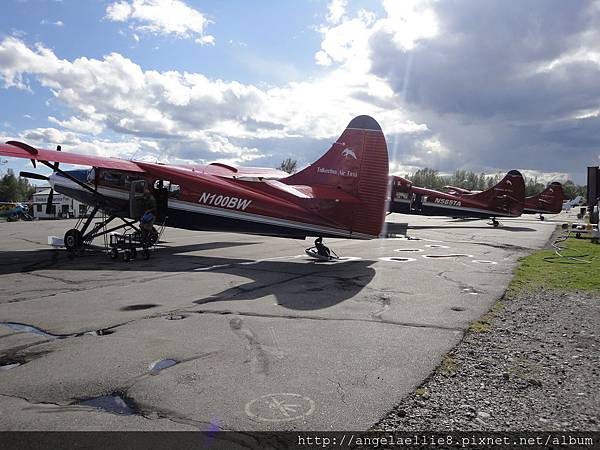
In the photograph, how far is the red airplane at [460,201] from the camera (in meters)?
30.7

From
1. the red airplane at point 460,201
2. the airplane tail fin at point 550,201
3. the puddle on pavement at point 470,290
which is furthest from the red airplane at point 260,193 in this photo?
the airplane tail fin at point 550,201

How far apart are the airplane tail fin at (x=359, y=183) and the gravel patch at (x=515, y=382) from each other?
6.22m

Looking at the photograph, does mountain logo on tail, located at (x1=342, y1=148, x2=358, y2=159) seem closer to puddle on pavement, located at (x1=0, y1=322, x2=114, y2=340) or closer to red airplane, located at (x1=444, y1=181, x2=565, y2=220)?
puddle on pavement, located at (x1=0, y1=322, x2=114, y2=340)

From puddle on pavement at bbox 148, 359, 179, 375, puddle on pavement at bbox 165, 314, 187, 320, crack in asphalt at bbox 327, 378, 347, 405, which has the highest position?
puddle on pavement at bbox 165, 314, 187, 320

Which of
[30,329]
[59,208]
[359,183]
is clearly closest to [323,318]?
[30,329]

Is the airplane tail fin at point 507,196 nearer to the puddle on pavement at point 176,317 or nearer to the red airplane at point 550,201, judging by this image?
the red airplane at point 550,201

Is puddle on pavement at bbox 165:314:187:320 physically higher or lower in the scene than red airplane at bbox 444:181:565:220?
lower

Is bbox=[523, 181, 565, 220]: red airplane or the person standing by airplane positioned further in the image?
bbox=[523, 181, 565, 220]: red airplane

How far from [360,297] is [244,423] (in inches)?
205

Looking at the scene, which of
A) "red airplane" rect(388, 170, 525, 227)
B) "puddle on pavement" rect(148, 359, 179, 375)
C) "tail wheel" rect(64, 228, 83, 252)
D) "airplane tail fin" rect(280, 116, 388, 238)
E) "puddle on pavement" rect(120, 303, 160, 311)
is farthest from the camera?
"red airplane" rect(388, 170, 525, 227)

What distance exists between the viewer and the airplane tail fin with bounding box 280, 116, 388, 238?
1288 centimetres

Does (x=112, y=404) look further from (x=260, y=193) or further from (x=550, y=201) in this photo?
(x=550, y=201)

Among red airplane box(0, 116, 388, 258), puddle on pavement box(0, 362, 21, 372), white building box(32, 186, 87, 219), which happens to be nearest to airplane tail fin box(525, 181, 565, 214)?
red airplane box(0, 116, 388, 258)

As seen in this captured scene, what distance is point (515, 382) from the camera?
4508 millimetres
